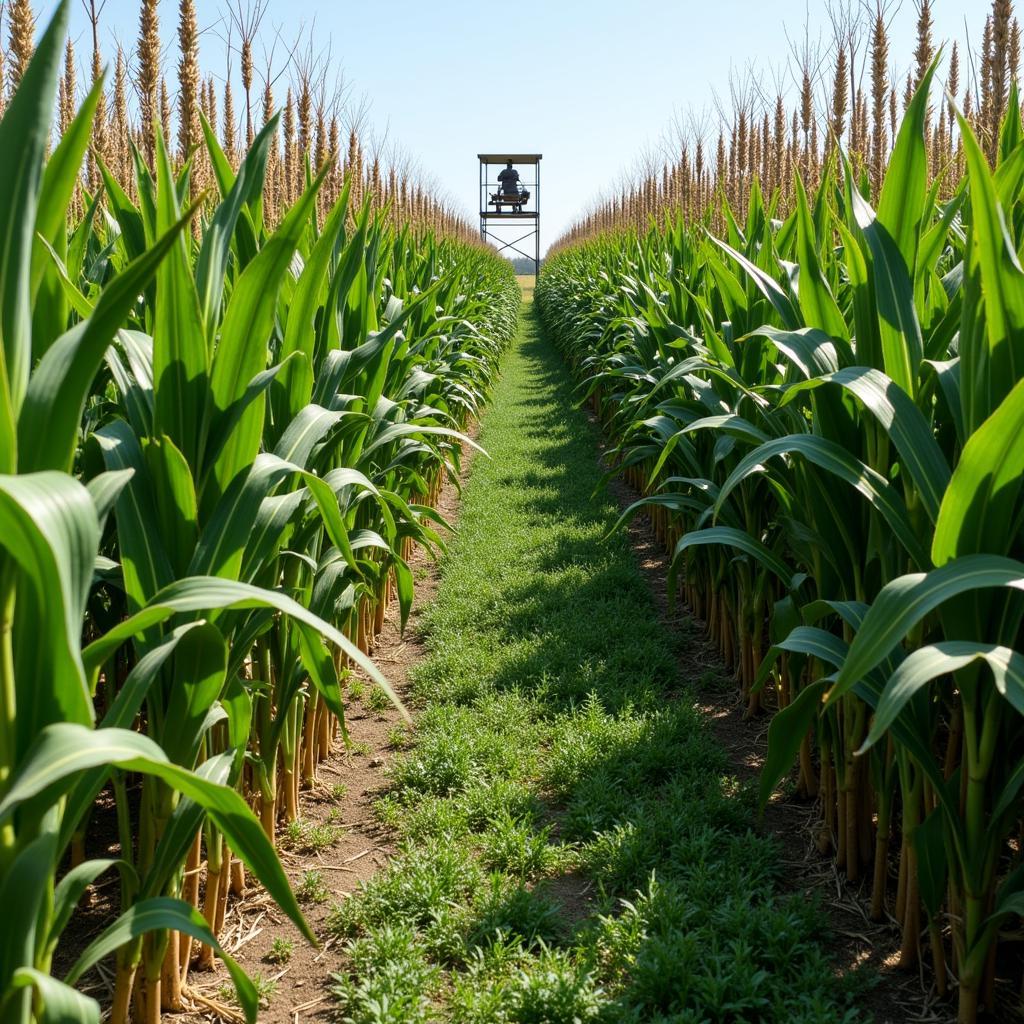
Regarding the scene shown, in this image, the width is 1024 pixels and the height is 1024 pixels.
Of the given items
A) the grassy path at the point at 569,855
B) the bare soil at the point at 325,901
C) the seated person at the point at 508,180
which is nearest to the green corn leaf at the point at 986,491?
the grassy path at the point at 569,855

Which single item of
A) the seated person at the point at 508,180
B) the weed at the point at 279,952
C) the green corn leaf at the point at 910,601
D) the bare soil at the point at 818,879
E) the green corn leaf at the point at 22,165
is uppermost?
the seated person at the point at 508,180

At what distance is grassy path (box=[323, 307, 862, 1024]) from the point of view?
1.96 meters

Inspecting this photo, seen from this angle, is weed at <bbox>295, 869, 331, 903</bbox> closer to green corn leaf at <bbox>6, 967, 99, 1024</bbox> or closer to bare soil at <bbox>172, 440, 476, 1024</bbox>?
bare soil at <bbox>172, 440, 476, 1024</bbox>

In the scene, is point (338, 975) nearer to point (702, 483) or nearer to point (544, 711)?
point (544, 711)

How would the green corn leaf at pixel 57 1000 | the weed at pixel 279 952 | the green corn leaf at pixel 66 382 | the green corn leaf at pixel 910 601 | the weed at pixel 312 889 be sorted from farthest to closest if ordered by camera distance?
the weed at pixel 312 889
the weed at pixel 279 952
the green corn leaf at pixel 910 601
the green corn leaf at pixel 66 382
the green corn leaf at pixel 57 1000

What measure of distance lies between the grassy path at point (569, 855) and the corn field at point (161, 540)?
0.42m

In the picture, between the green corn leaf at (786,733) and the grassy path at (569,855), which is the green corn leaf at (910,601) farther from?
the grassy path at (569,855)

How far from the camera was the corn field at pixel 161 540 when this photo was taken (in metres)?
1.03

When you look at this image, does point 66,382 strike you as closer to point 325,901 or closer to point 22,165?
point 22,165

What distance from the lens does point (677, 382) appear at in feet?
12.5

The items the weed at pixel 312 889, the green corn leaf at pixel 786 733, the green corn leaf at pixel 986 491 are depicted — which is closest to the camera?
the green corn leaf at pixel 986 491

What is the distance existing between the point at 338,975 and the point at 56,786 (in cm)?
117

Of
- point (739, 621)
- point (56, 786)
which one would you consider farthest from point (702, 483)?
point (56, 786)

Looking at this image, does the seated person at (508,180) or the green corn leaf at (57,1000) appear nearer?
the green corn leaf at (57,1000)
